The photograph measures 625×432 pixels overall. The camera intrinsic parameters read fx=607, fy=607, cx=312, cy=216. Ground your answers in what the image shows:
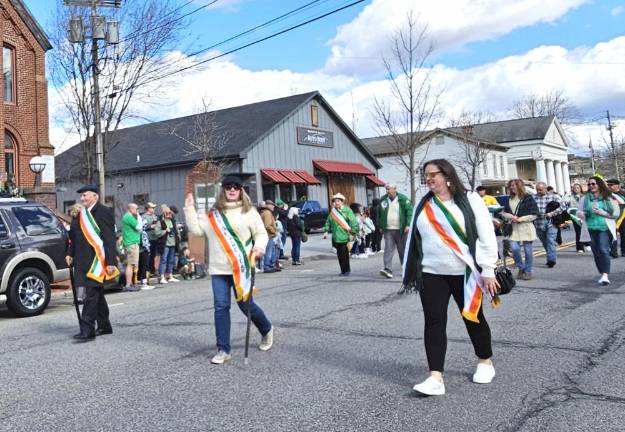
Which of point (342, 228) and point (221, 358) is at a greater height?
point (342, 228)

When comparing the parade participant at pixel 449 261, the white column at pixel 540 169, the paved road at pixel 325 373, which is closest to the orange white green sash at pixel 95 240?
the paved road at pixel 325 373

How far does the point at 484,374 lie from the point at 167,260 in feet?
33.2

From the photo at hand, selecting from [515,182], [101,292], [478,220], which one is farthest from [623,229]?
[101,292]

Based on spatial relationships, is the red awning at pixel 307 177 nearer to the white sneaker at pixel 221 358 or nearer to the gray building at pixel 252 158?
the gray building at pixel 252 158

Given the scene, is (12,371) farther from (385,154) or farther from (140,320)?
(385,154)

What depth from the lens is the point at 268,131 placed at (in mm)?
31828

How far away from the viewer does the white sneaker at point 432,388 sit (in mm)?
4344

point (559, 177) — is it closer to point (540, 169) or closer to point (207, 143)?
point (540, 169)

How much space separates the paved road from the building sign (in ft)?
86.0

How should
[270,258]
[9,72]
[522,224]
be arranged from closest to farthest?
[522,224], [270,258], [9,72]

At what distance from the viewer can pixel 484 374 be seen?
184 inches

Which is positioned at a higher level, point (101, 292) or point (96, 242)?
point (96, 242)

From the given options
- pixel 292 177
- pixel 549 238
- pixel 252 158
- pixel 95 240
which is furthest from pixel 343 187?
pixel 95 240

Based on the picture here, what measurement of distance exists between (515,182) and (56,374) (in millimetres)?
8075
